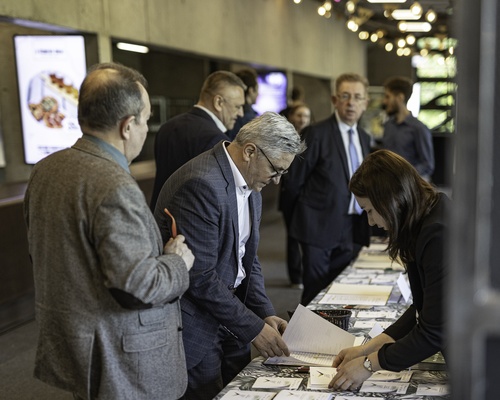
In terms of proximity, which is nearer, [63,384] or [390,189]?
[63,384]

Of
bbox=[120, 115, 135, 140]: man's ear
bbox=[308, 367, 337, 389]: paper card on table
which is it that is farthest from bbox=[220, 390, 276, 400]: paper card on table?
bbox=[120, 115, 135, 140]: man's ear

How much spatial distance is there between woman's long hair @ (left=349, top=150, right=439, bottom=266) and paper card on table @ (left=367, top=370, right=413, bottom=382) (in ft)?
1.27

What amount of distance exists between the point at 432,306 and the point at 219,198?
76cm

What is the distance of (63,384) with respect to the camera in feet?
6.23

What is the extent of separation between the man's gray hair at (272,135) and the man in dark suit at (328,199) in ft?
7.78

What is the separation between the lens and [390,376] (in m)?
2.21

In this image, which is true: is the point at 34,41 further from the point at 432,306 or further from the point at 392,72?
the point at 392,72

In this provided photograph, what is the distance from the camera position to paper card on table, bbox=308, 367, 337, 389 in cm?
216

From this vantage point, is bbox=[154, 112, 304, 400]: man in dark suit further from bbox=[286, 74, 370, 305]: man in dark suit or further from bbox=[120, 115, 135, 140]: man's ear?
bbox=[286, 74, 370, 305]: man in dark suit

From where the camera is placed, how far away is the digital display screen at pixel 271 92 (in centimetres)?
1211

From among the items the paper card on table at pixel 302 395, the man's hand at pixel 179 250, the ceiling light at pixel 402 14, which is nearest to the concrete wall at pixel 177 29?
the ceiling light at pixel 402 14

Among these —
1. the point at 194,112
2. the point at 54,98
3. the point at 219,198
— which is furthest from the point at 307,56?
the point at 219,198

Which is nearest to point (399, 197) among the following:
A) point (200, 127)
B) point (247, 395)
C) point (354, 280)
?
point (247, 395)

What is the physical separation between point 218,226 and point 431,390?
84 cm
